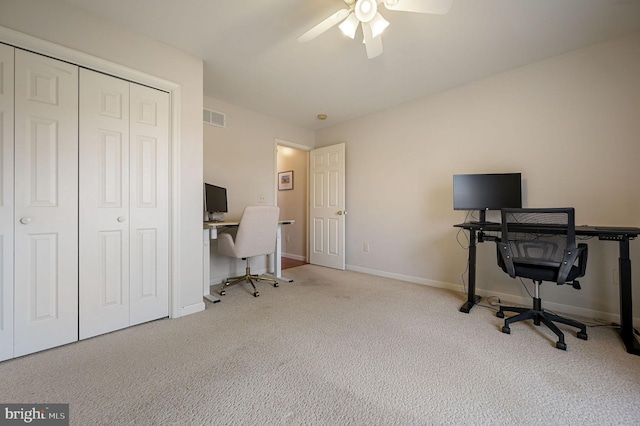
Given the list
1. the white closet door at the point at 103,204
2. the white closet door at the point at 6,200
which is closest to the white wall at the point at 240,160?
the white closet door at the point at 103,204

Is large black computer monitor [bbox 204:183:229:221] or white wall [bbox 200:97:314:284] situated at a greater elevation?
white wall [bbox 200:97:314:284]

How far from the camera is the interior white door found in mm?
4230

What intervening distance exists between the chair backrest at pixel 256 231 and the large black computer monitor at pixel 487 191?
2102 millimetres

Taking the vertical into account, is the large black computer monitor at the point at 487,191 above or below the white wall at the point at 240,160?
below

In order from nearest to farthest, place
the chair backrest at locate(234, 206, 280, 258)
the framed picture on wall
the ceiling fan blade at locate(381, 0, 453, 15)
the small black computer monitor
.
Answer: the ceiling fan blade at locate(381, 0, 453, 15) < the chair backrest at locate(234, 206, 280, 258) < the small black computer monitor < the framed picture on wall

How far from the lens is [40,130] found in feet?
5.75

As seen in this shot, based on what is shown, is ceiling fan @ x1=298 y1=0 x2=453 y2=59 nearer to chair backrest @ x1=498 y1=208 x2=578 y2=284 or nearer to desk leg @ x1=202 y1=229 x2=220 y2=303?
chair backrest @ x1=498 y1=208 x2=578 y2=284

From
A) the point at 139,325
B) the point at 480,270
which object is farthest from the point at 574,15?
the point at 139,325

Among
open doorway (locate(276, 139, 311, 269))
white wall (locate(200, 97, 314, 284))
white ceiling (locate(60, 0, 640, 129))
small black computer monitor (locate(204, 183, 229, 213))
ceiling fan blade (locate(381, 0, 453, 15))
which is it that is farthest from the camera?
open doorway (locate(276, 139, 311, 269))

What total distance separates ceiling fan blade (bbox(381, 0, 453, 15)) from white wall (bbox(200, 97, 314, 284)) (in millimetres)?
2578

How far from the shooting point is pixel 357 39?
88.8 inches

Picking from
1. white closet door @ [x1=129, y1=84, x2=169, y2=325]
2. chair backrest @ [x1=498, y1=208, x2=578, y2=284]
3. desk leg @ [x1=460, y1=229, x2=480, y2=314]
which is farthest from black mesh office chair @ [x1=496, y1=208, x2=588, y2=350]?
white closet door @ [x1=129, y1=84, x2=169, y2=325]

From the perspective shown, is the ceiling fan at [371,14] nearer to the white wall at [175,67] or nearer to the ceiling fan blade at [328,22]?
the ceiling fan blade at [328,22]

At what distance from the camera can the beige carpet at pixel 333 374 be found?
1251 mm
